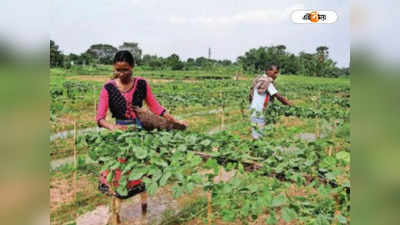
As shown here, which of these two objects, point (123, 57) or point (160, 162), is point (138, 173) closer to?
point (160, 162)

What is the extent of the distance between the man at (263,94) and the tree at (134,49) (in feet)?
4.39

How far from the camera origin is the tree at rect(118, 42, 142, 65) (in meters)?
1.86

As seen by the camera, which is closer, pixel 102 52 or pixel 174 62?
pixel 102 52

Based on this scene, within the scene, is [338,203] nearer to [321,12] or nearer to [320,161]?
[320,161]

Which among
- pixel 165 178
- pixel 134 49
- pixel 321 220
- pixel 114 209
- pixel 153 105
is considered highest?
pixel 134 49

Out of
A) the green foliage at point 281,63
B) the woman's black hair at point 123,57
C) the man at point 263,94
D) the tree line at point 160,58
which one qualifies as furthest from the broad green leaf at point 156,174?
the man at point 263,94

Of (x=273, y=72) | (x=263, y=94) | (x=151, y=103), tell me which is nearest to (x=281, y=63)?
(x=273, y=72)

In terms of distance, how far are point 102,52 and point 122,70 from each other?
153 millimetres

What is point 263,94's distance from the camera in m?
3.09

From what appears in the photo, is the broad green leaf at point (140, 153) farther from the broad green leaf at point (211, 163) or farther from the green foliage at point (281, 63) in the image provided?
the green foliage at point (281, 63)

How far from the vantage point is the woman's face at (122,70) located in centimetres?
192
